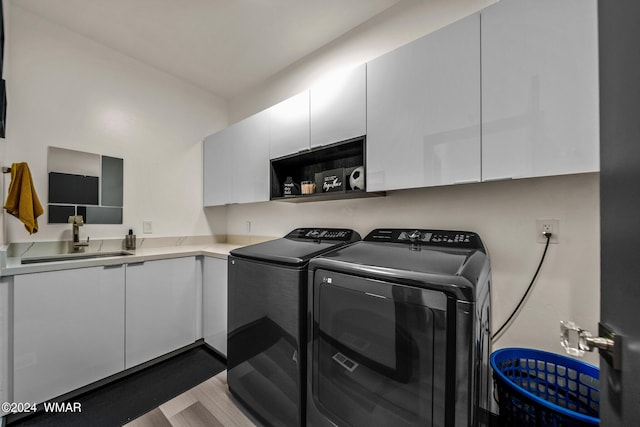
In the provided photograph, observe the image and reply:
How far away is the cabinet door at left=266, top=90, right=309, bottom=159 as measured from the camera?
1.93 meters

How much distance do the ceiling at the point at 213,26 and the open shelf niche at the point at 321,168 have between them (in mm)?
1081

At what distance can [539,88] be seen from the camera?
1.05 metres

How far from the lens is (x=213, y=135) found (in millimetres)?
2844

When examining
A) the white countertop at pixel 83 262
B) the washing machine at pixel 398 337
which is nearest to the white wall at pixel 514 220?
the washing machine at pixel 398 337

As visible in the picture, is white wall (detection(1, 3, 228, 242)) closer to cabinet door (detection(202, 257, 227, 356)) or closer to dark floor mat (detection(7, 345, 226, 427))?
cabinet door (detection(202, 257, 227, 356))

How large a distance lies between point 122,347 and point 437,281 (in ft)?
7.80

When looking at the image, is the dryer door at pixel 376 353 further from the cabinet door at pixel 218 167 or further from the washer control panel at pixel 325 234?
the cabinet door at pixel 218 167

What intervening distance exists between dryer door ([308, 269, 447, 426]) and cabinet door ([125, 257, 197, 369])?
5.37ft

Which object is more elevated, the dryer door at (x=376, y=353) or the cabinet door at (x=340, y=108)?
the cabinet door at (x=340, y=108)

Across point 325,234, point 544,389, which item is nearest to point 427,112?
point 325,234

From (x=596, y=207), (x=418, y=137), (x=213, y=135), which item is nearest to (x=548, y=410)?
(x=596, y=207)

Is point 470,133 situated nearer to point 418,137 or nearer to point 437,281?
point 418,137

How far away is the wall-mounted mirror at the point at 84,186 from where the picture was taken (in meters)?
→ 2.01

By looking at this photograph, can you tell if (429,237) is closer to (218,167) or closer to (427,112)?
(427,112)
